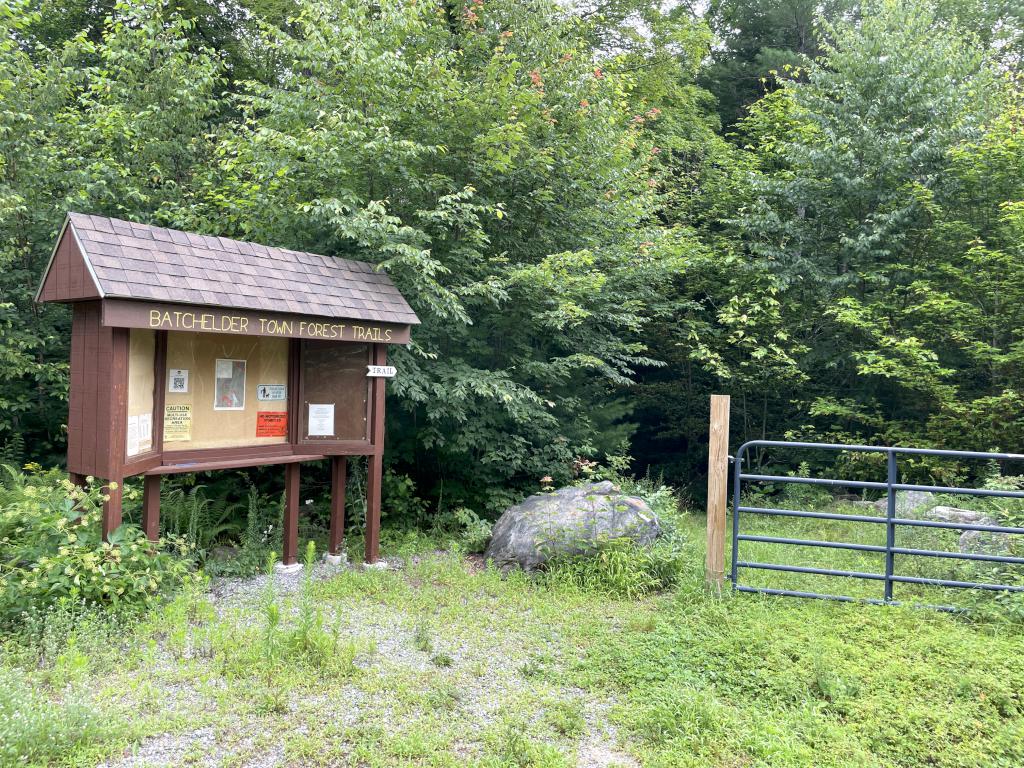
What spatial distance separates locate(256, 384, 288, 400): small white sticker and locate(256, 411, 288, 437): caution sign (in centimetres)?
13

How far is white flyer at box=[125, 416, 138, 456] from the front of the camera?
192 inches

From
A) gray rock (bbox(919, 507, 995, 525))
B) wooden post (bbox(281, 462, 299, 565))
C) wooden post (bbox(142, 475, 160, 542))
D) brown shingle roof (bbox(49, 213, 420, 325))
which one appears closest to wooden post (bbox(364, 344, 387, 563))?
brown shingle roof (bbox(49, 213, 420, 325))

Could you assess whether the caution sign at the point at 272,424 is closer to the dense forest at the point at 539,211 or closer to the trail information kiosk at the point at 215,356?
the trail information kiosk at the point at 215,356

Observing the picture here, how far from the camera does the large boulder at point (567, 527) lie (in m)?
6.25

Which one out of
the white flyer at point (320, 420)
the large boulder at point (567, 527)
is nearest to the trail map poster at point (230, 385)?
the white flyer at point (320, 420)

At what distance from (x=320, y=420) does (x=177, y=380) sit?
4.36ft

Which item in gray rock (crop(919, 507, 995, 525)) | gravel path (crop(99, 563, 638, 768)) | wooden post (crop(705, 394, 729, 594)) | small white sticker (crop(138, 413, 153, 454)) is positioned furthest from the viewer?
gray rock (crop(919, 507, 995, 525))

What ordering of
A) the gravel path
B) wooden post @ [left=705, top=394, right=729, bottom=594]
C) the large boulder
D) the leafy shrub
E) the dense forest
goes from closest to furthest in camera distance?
1. the gravel path
2. the leafy shrub
3. wooden post @ [left=705, top=394, right=729, bottom=594]
4. the large boulder
5. the dense forest

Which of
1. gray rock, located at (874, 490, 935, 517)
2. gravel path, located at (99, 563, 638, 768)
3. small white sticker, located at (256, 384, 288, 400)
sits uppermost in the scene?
small white sticker, located at (256, 384, 288, 400)

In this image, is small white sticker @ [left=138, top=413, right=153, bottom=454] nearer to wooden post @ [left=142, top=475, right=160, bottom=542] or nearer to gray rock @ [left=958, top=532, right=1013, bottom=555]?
wooden post @ [left=142, top=475, right=160, bottom=542]

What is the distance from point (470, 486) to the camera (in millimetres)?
8844

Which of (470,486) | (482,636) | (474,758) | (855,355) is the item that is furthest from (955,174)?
(474,758)

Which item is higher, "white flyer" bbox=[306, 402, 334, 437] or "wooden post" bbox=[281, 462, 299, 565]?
"white flyer" bbox=[306, 402, 334, 437]

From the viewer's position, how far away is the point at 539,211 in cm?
867
